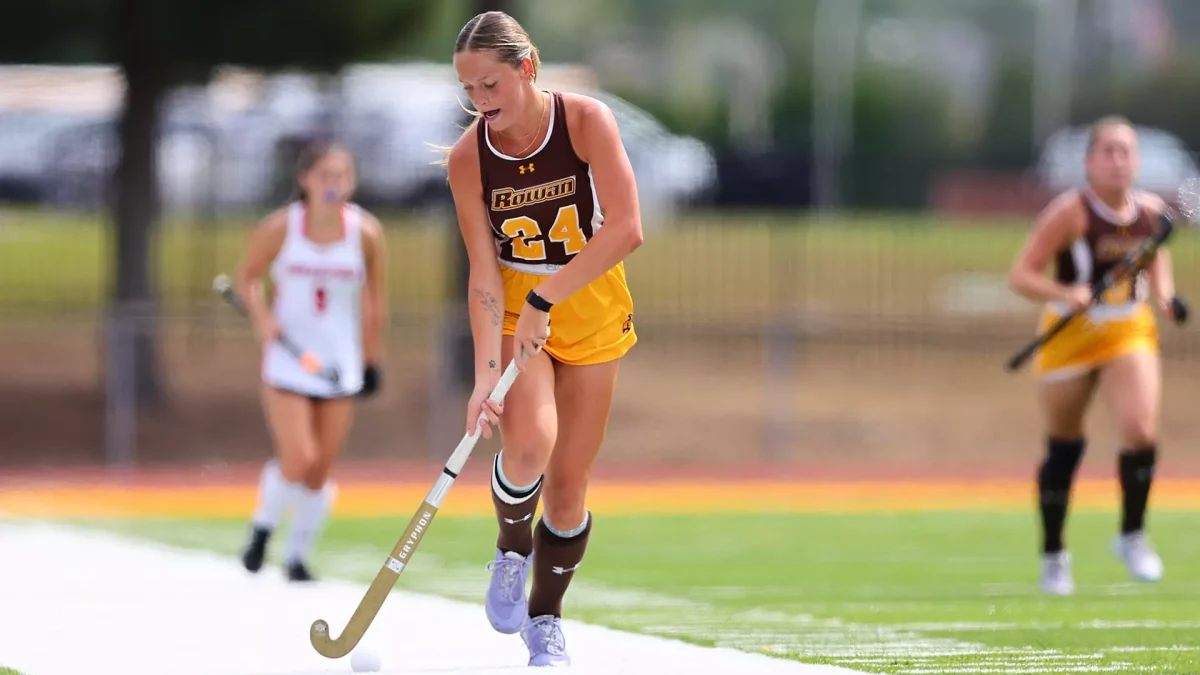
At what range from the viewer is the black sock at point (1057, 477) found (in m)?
A: 10.8

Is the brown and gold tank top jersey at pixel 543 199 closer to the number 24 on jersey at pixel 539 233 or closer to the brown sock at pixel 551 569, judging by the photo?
the number 24 on jersey at pixel 539 233

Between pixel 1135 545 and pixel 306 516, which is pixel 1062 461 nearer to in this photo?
pixel 1135 545

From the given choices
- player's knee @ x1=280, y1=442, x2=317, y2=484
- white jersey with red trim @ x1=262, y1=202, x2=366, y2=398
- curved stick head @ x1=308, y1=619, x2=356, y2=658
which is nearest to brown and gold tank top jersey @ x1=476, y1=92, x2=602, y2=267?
curved stick head @ x1=308, y1=619, x2=356, y2=658

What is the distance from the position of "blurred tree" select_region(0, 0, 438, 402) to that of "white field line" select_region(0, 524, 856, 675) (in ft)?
33.7

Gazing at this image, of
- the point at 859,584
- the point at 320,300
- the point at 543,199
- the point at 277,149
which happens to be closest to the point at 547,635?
the point at 543,199

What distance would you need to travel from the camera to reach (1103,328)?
1066 cm

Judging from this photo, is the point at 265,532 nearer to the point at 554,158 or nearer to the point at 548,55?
the point at 554,158

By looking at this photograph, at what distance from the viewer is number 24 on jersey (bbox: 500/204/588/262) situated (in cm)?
725

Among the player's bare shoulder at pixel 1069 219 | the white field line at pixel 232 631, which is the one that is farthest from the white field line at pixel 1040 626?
the player's bare shoulder at pixel 1069 219

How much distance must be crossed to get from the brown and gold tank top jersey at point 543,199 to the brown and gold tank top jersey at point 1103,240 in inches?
167

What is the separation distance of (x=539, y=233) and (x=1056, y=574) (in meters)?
4.50

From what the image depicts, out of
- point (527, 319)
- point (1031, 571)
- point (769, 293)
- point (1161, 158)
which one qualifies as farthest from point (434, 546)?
point (1161, 158)

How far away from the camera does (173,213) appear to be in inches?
1116

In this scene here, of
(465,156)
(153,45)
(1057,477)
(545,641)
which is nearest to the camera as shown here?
(465,156)
